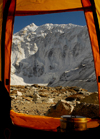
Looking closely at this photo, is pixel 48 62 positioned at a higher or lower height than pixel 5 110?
higher

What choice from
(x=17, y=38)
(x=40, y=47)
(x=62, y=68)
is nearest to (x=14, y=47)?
(x=17, y=38)

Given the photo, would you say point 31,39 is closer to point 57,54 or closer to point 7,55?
point 57,54

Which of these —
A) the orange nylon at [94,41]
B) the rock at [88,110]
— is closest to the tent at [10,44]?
the orange nylon at [94,41]

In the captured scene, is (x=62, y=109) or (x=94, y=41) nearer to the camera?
(x=94, y=41)

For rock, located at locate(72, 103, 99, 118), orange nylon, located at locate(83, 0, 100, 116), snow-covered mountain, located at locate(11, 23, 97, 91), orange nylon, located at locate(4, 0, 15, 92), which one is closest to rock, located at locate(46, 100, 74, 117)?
rock, located at locate(72, 103, 99, 118)

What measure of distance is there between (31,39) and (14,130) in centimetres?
6149

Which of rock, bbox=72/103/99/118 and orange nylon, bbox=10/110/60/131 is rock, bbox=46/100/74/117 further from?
orange nylon, bbox=10/110/60/131

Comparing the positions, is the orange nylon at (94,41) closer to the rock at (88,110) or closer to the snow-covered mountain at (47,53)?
the rock at (88,110)

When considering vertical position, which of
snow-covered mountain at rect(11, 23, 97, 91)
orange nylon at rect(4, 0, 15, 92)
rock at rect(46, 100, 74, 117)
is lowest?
rock at rect(46, 100, 74, 117)

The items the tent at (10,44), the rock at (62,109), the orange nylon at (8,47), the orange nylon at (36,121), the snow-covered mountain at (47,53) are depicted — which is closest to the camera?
the tent at (10,44)

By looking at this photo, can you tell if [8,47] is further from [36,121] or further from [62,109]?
[62,109]

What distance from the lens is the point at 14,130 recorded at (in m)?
1.97

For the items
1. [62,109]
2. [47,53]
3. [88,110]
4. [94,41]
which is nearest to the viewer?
[94,41]

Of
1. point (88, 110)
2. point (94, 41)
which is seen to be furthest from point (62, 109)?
point (94, 41)
